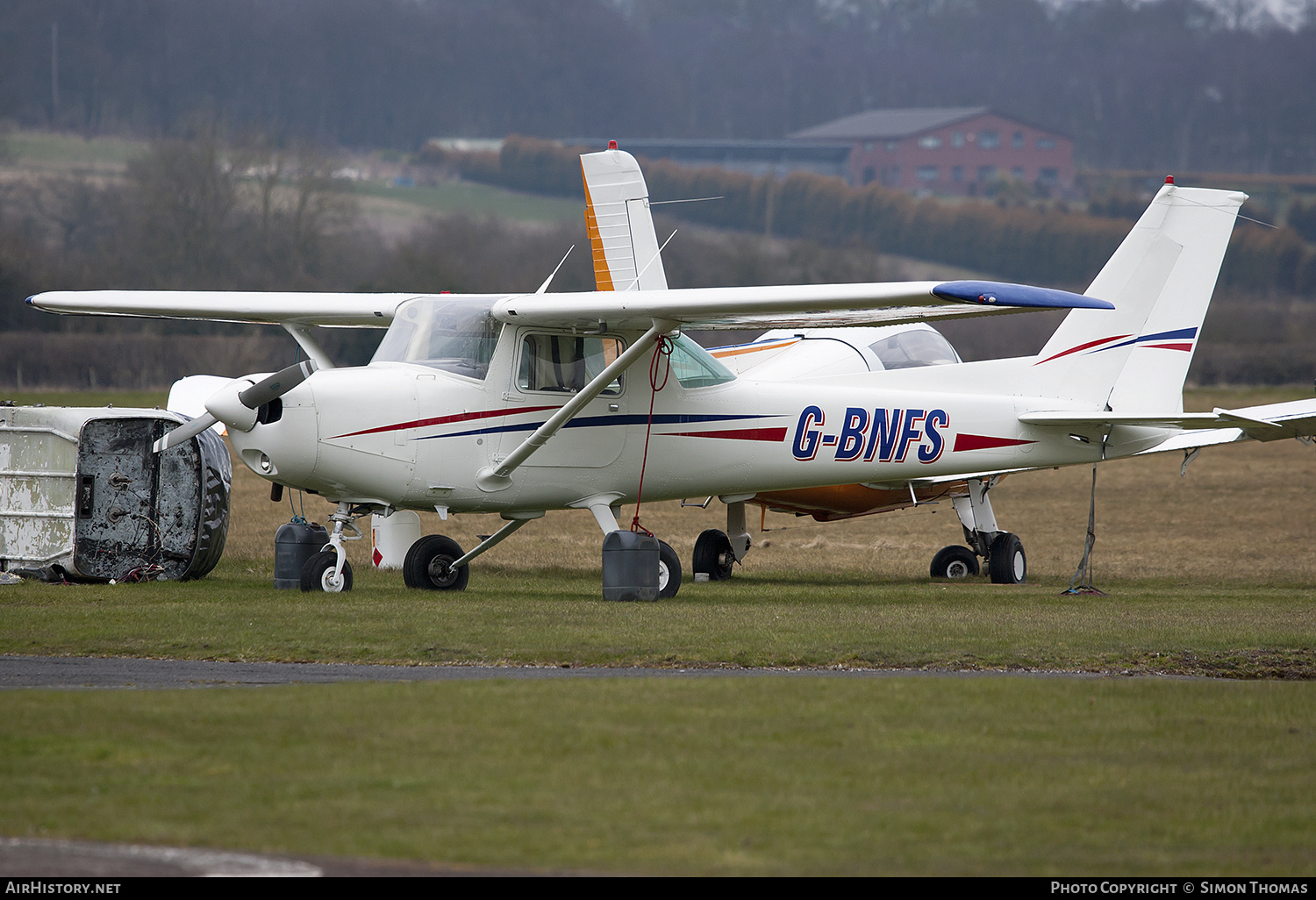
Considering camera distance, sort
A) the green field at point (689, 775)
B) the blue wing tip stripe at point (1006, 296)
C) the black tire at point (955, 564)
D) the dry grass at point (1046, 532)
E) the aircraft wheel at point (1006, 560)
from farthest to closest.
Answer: the dry grass at point (1046, 532), the black tire at point (955, 564), the aircraft wheel at point (1006, 560), the blue wing tip stripe at point (1006, 296), the green field at point (689, 775)

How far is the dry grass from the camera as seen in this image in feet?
58.0

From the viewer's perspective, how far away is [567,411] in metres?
12.9

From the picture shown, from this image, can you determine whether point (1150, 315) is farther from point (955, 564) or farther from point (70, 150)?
point (70, 150)

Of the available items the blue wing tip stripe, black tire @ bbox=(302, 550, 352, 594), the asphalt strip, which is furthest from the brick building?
the asphalt strip

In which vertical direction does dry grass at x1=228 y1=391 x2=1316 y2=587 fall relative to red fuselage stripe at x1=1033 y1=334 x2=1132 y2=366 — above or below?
below

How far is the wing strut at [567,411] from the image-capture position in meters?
12.8

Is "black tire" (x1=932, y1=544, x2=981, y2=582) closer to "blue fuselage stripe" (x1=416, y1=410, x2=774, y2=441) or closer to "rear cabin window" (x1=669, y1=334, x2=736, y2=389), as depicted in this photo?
"blue fuselage stripe" (x1=416, y1=410, x2=774, y2=441)

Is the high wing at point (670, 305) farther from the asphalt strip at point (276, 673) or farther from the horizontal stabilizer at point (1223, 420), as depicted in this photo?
the horizontal stabilizer at point (1223, 420)

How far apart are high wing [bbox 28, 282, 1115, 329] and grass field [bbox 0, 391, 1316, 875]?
2.33 m

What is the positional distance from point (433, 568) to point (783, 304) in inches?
152

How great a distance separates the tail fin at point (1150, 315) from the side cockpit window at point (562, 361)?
203 inches

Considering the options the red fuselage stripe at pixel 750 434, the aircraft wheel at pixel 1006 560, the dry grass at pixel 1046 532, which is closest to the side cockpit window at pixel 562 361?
the red fuselage stripe at pixel 750 434
